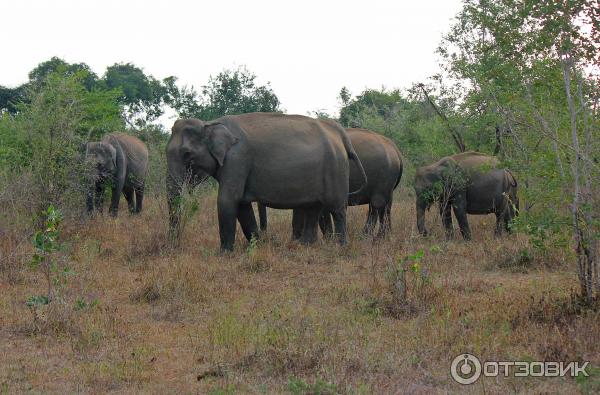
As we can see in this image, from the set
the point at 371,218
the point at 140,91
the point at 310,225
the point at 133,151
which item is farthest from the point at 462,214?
the point at 140,91

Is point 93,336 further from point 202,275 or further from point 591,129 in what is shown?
point 591,129

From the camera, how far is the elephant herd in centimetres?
1117

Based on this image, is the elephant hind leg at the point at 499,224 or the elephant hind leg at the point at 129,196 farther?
the elephant hind leg at the point at 129,196

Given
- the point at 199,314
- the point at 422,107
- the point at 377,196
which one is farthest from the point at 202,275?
the point at 422,107

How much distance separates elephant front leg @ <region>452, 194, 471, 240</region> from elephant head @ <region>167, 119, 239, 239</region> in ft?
14.4

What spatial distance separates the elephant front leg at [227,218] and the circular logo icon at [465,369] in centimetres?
587

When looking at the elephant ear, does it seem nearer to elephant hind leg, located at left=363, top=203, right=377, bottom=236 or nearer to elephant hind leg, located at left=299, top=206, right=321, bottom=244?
elephant hind leg, located at left=299, top=206, right=321, bottom=244

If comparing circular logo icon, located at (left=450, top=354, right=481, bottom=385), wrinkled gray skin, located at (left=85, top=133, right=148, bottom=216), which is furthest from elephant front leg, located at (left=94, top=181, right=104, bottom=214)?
circular logo icon, located at (left=450, top=354, right=481, bottom=385)

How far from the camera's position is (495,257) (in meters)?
10.3

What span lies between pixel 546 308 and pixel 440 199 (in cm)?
716

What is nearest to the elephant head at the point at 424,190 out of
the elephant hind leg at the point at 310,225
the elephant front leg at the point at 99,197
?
the elephant hind leg at the point at 310,225

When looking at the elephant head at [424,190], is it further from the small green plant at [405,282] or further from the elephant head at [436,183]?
the small green plant at [405,282]

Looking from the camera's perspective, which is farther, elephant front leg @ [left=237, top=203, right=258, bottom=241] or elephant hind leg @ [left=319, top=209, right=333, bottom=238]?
elephant hind leg @ [left=319, top=209, right=333, bottom=238]

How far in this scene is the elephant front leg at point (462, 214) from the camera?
13258 mm
